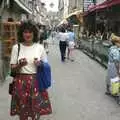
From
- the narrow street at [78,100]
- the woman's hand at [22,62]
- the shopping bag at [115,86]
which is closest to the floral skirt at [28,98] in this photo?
the woman's hand at [22,62]

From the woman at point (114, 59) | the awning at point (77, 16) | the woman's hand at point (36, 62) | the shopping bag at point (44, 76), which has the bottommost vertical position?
the awning at point (77, 16)

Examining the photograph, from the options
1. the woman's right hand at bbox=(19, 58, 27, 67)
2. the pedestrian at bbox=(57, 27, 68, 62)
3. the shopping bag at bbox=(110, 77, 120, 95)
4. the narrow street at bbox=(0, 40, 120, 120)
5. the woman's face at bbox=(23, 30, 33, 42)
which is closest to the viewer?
the woman's right hand at bbox=(19, 58, 27, 67)

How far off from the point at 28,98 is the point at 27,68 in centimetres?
43

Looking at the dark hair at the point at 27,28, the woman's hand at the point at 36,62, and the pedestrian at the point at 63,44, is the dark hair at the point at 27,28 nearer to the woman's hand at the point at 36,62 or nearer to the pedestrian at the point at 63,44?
the woman's hand at the point at 36,62

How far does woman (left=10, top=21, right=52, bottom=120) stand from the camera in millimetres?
6863

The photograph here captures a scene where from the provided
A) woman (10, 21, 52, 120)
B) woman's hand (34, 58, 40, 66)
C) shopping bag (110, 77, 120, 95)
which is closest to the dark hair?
woman (10, 21, 52, 120)

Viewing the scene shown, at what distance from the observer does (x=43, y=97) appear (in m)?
7.06

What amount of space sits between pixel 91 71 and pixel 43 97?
12.1m

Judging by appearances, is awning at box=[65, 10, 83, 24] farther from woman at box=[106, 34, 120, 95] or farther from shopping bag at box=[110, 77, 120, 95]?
shopping bag at box=[110, 77, 120, 95]

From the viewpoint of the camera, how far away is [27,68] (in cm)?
689

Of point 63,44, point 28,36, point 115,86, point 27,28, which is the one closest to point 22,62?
point 28,36

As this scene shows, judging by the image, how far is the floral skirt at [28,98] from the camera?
6906mm

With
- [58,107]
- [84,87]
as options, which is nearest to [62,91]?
[84,87]

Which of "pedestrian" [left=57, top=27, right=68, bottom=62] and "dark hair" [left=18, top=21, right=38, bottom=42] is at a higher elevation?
"dark hair" [left=18, top=21, right=38, bottom=42]
